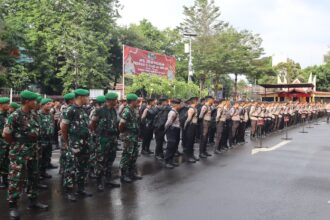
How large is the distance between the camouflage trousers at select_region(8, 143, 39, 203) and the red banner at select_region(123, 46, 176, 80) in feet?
59.9

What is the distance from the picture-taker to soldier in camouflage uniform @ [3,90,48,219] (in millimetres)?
5820

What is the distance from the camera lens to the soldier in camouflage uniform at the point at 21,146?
19.1 feet

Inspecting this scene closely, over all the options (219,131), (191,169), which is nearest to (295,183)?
(191,169)

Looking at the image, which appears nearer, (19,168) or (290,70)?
(19,168)

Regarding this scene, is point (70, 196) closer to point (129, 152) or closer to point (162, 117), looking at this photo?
point (129, 152)

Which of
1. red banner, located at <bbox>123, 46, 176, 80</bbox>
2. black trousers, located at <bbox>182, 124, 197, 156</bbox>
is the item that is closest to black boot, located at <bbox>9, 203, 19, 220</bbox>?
black trousers, located at <bbox>182, 124, 197, 156</bbox>

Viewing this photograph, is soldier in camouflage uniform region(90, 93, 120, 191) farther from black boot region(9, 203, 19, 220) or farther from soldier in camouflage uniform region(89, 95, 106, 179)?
black boot region(9, 203, 19, 220)

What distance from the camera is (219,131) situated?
42.7ft

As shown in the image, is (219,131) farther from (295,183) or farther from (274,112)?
(274,112)

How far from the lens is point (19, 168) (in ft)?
19.2

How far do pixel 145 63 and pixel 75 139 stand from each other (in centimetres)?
2035

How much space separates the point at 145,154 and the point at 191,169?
2967mm

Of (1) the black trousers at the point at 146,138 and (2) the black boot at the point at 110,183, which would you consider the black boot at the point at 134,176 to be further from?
(1) the black trousers at the point at 146,138

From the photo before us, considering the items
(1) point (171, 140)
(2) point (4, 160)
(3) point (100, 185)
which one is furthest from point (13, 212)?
(1) point (171, 140)
